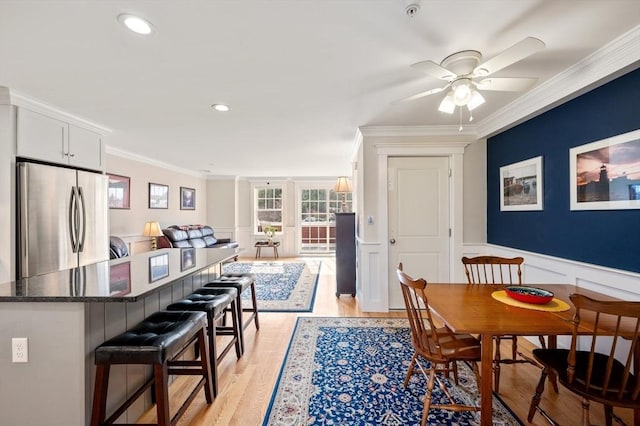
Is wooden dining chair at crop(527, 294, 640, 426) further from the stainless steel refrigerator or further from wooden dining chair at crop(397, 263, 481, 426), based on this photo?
the stainless steel refrigerator

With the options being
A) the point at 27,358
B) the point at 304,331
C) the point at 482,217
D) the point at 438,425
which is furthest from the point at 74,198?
the point at 482,217

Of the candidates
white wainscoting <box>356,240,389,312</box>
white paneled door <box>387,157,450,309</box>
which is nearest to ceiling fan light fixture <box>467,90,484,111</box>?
white paneled door <box>387,157,450,309</box>

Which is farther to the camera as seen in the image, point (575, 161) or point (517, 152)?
point (517, 152)

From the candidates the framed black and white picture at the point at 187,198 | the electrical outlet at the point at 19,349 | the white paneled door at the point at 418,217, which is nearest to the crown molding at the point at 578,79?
the white paneled door at the point at 418,217

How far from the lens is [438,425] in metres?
1.75

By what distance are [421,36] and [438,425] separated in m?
2.41

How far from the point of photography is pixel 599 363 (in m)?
1.57

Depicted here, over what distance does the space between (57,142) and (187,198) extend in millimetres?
4268

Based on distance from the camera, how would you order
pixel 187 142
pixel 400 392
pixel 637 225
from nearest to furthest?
pixel 637 225, pixel 400 392, pixel 187 142

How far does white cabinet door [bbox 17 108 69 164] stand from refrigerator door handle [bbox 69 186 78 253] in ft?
1.28

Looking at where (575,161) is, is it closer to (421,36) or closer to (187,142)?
(421,36)

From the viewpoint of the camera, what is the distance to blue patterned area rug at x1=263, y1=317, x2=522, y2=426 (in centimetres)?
181

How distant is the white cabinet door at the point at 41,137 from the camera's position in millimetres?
2707

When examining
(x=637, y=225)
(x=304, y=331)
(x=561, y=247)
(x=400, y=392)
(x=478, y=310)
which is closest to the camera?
(x=478, y=310)
